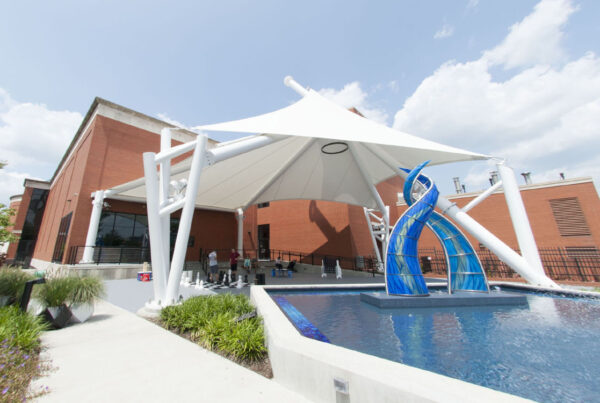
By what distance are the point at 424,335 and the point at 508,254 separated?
6.15m

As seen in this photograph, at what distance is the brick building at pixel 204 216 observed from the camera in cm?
1480

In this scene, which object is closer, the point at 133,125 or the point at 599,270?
the point at 599,270

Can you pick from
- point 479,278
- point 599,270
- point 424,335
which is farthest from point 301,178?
point 599,270

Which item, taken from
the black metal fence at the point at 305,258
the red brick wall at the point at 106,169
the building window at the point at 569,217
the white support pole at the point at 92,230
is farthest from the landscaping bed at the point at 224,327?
the building window at the point at 569,217

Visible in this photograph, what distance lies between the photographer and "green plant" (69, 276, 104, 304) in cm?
526

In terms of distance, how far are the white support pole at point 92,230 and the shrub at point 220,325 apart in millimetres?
10604

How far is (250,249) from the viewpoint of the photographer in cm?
2119

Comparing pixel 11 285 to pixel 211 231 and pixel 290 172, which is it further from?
pixel 211 231

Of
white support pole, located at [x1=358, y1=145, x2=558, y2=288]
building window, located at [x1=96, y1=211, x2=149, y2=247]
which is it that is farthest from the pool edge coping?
building window, located at [x1=96, y1=211, x2=149, y2=247]

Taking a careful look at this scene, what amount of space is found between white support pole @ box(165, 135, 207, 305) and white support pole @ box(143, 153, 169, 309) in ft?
0.99

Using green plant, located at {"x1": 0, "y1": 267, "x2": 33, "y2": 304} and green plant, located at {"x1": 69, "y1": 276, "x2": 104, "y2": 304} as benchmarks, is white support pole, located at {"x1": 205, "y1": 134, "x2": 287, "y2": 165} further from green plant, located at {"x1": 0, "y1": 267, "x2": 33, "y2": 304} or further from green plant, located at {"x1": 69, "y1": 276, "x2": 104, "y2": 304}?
green plant, located at {"x1": 0, "y1": 267, "x2": 33, "y2": 304}

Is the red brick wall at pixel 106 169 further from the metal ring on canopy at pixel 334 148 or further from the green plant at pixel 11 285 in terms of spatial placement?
the metal ring on canopy at pixel 334 148

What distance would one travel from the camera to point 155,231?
21.9ft

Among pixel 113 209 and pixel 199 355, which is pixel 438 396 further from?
pixel 113 209
